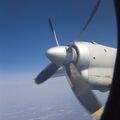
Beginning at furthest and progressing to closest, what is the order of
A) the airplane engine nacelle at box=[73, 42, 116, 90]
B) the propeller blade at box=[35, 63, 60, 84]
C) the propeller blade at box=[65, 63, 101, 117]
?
the propeller blade at box=[35, 63, 60, 84] < the airplane engine nacelle at box=[73, 42, 116, 90] < the propeller blade at box=[65, 63, 101, 117]

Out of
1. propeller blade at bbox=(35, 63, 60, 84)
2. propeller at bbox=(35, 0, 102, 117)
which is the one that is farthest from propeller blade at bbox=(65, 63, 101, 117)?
propeller blade at bbox=(35, 63, 60, 84)

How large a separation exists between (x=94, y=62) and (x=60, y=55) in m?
1.19

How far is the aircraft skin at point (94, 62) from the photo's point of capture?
31.9ft

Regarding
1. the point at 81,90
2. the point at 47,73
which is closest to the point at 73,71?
the point at 81,90

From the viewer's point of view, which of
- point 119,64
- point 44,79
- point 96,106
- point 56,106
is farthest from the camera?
point 56,106

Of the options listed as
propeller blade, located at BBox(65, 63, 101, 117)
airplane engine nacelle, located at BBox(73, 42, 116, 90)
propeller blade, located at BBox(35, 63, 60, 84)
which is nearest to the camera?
propeller blade, located at BBox(65, 63, 101, 117)

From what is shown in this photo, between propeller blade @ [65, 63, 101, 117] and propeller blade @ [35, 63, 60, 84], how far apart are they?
912mm

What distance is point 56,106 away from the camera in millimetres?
157625

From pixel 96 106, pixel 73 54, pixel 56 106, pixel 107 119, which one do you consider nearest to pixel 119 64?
pixel 107 119

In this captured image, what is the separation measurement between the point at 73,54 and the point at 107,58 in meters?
1.26

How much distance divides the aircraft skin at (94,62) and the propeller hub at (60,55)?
0.56ft

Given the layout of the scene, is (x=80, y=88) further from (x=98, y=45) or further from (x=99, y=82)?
(x=98, y=45)

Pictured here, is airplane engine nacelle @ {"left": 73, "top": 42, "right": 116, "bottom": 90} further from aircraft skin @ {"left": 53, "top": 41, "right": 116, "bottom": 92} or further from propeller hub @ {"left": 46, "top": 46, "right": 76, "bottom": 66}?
propeller hub @ {"left": 46, "top": 46, "right": 76, "bottom": 66}

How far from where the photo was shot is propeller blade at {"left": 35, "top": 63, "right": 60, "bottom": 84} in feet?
36.0
